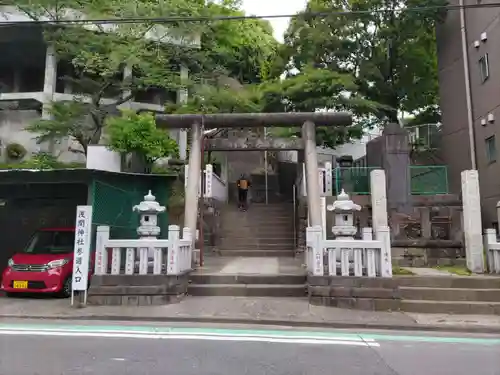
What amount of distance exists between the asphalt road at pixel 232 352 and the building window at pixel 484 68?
1315 cm

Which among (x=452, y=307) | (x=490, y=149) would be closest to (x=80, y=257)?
(x=452, y=307)

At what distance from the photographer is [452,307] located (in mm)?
8656

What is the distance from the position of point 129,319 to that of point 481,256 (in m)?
8.37

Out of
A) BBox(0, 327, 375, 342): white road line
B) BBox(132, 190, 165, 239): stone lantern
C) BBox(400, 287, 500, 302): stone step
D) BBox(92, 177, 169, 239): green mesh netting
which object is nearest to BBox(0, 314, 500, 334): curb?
BBox(0, 327, 375, 342): white road line

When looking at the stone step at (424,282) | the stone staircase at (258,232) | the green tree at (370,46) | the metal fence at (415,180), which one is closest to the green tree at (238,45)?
the green tree at (370,46)

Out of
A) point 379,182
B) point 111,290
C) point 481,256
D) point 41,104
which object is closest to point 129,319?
point 111,290

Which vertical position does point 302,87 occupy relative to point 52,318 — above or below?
above

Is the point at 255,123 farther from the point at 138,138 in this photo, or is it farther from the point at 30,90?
the point at 30,90

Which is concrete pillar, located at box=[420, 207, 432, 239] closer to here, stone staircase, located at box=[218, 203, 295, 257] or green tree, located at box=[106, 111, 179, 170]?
stone staircase, located at box=[218, 203, 295, 257]

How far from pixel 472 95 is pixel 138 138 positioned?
13872 mm

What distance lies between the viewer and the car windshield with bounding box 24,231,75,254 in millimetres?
10898

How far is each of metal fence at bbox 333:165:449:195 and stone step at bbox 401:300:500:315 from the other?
818cm

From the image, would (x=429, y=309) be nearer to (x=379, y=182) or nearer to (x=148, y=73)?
(x=379, y=182)

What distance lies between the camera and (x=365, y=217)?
48.0 feet
